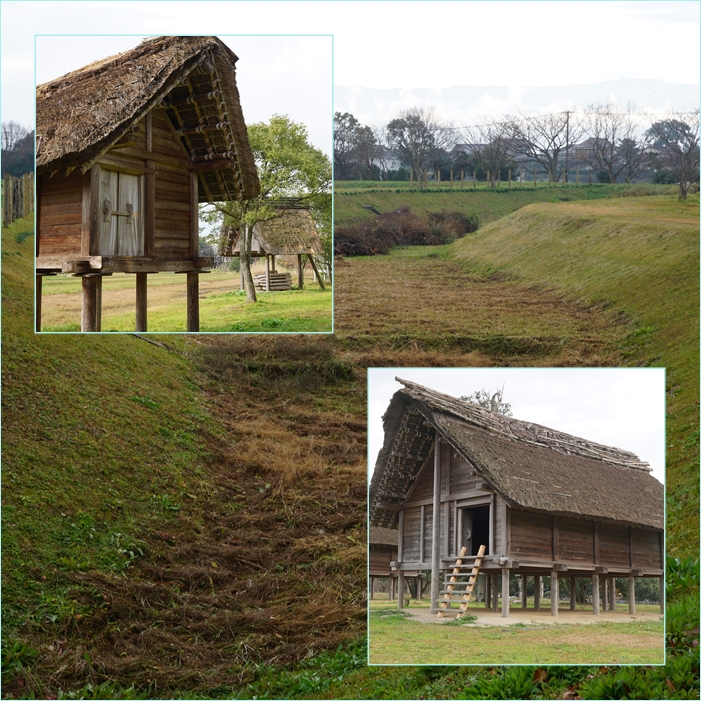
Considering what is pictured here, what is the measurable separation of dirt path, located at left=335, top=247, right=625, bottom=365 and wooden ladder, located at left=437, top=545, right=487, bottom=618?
14562mm

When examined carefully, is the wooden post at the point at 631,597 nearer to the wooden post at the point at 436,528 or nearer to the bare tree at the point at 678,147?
the wooden post at the point at 436,528

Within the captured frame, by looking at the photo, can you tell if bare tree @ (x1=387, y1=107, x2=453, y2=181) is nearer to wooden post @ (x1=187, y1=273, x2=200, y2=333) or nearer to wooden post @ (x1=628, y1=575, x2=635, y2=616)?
wooden post @ (x1=187, y1=273, x2=200, y2=333)

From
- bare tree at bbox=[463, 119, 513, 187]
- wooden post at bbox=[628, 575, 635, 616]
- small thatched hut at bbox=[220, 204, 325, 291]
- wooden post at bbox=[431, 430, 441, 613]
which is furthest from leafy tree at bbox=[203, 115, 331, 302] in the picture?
bare tree at bbox=[463, 119, 513, 187]

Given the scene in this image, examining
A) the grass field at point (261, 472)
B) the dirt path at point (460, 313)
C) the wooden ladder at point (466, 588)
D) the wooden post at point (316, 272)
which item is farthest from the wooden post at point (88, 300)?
the dirt path at point (460, 313)

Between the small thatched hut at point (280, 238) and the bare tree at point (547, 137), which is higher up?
the bare tree at point (547, 137)

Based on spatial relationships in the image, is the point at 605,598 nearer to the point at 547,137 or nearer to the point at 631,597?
the point at 631,597

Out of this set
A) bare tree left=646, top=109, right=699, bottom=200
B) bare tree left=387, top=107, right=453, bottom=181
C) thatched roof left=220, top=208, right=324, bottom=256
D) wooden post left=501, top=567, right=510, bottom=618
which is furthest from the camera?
bare tree left=646, top=109, right=699, bottom=200

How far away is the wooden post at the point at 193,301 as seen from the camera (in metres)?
13.3

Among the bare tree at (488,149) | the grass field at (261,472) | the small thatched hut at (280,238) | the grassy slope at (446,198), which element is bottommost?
the grass field at (261,472)

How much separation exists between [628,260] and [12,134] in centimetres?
1840

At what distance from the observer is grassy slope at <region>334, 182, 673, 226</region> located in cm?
2216

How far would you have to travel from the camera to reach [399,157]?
21922 mm

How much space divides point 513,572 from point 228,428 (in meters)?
16.0

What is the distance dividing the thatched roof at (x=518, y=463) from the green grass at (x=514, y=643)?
1148 mm
